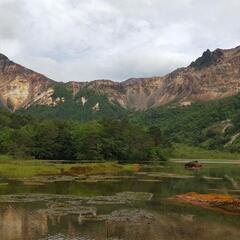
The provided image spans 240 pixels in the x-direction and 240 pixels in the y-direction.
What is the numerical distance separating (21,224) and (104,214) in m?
9.75

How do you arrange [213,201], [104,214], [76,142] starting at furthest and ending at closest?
1. [76,142]
2. [213,201]
3. [104,214]

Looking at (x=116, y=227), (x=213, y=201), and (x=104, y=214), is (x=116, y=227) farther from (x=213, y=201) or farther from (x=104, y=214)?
(x=213, y=201)

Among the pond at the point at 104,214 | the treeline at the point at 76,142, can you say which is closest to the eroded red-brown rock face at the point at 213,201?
the pond at the point at 104,214

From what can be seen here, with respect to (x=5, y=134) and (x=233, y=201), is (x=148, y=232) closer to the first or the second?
(x=233, y=201)

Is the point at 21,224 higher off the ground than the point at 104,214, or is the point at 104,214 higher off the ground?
the point at 21,224

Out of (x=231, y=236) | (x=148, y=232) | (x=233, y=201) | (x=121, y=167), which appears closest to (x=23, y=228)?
(x=148, y=232)

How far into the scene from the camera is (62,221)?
152 feet

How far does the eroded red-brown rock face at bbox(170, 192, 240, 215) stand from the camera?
5828 cm

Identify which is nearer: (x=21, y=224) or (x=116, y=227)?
(x=21, y=224)

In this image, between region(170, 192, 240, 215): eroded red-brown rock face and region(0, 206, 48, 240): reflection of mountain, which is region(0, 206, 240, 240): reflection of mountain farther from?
region(170, 192, 240, 215): eroded red-brown rock face

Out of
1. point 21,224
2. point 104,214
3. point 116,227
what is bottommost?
point 116,227

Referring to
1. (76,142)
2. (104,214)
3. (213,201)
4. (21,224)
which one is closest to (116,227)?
(104,214)

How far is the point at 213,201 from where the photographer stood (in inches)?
2425

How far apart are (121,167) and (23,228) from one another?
8339cm
